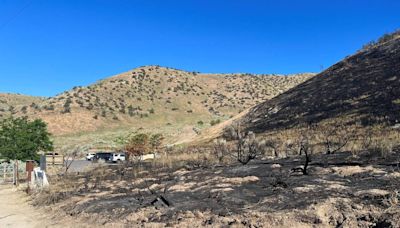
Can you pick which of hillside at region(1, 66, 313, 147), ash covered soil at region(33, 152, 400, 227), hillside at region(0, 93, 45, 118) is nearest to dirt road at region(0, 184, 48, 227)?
ash covered soil at region(33, 152, 400, 227)

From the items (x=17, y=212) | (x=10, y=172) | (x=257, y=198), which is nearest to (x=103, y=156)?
(x=10, y=172)

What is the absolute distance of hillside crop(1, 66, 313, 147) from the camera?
77.1 meters

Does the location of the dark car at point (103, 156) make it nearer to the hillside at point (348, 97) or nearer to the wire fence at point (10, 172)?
the wire fence at point (10, 172)

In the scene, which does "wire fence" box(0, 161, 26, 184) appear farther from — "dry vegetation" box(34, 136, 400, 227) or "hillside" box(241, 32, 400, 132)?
"hillside" box(241, 32, 400, 132)

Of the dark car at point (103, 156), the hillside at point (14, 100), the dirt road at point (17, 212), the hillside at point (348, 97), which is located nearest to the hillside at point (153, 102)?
the hillside at point (14, 100)

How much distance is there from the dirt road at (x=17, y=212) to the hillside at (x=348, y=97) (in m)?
19.6

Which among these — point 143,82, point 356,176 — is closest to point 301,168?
point 356,176

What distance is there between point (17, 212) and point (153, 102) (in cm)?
7887

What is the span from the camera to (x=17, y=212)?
15492 millimetres

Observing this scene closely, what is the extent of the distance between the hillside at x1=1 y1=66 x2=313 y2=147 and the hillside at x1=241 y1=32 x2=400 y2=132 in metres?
17.6

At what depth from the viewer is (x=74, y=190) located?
56.9 feet

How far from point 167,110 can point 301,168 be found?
259ft

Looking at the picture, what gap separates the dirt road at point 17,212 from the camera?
13148 mm

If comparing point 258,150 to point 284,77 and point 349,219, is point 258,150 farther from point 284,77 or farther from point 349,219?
point 284,77
